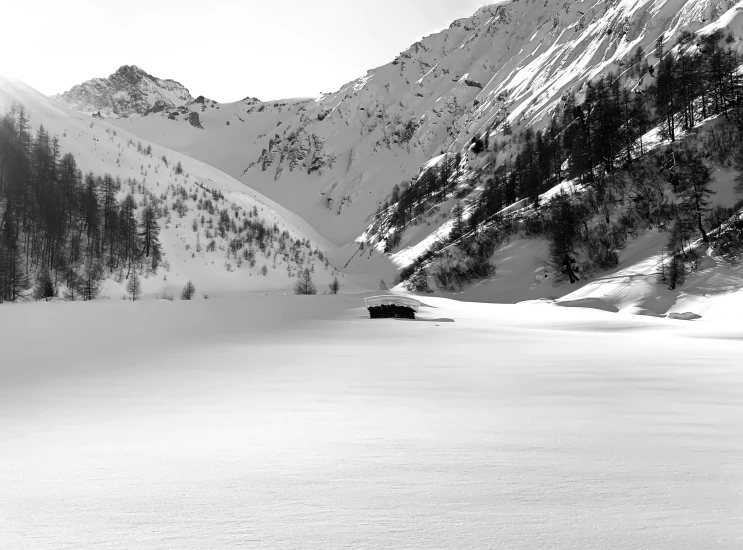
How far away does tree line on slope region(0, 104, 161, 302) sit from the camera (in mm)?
33406

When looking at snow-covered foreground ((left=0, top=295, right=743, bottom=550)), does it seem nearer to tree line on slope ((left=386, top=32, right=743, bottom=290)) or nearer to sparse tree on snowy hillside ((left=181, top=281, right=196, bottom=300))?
sparse tree on snowy hillside ((left=181, top=281, right=196, bottom=300))

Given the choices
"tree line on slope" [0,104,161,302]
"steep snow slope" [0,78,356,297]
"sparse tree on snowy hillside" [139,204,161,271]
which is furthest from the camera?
"steep snow slope" [0,78,356,297]

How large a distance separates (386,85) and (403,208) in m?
99.9

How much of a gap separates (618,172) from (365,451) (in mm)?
51384

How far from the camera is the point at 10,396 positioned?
203 inches

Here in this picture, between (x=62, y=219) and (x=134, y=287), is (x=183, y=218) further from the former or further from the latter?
(x=134, y=287)

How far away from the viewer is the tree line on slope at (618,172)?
3906 centimetres

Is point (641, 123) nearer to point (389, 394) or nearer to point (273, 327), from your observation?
point (273, 327)

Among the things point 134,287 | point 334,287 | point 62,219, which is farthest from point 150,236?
point 334,287

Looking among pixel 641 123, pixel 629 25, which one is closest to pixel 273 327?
pixel 641 123

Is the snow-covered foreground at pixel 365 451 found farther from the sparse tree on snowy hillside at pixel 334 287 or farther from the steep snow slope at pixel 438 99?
the steep snow slope at pixel 438 99

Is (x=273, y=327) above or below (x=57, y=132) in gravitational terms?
below

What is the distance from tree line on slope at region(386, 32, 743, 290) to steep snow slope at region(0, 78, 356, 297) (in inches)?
697

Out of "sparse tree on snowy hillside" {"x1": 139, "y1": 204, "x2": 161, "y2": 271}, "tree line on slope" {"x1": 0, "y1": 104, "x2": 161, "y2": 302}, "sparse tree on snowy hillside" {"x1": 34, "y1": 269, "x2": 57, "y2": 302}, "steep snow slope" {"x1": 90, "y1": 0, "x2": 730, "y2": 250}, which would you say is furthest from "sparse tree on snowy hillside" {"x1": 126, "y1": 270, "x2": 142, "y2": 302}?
"steep snow slope" {"x1": 90, "y1": 0, "x2": 730, "y2": 250}
